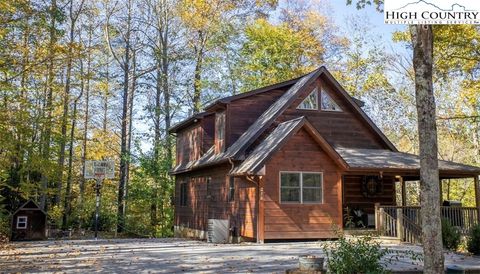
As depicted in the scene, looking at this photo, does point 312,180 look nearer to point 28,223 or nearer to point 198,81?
point 28,223

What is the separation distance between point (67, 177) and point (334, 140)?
1560 cm

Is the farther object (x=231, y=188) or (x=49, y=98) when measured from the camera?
(x=49, y=98)

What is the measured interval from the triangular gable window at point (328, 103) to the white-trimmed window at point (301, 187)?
177 inches

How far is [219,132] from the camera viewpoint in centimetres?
1972

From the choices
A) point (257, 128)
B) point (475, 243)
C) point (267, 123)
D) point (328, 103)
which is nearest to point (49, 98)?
point (257, 128)

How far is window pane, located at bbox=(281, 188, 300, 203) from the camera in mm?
15672

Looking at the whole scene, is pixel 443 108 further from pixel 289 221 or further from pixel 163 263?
pixel 163 263

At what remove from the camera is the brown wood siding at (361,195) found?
63.8 feet

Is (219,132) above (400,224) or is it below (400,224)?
above

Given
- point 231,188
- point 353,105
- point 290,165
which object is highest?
point 353,105

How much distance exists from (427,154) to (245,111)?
1310cm

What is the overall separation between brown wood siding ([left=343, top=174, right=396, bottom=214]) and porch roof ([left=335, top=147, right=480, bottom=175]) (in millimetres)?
1281

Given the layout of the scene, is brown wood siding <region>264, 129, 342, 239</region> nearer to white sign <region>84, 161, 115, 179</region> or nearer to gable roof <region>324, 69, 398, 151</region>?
gable roof <region>324, 69, 398, 151</region>

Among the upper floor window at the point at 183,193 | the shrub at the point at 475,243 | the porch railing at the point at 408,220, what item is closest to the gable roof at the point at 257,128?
the upper floor window at the point at 183,193
